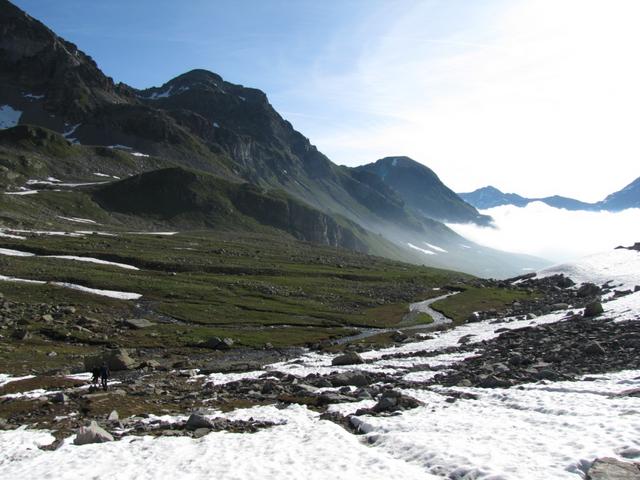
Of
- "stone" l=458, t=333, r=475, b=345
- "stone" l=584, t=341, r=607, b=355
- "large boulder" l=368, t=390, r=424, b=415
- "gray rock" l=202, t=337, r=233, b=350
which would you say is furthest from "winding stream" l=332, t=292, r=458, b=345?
"large boulder" l=368, t=390, r=424, b=415

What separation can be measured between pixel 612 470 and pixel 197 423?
63.3 feet

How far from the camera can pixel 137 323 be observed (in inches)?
2943

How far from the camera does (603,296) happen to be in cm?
8875

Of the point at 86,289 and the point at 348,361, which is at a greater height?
the point at 86,289

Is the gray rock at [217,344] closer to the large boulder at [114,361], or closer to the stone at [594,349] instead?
the large boulder at [114,361]

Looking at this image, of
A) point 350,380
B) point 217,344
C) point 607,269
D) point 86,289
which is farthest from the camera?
point 607,269

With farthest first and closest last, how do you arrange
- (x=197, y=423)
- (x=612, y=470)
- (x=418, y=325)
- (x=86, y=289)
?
(x=418, y=325) < (x=86, y=289) < (x=197, y=423) < (x=612, y=470)

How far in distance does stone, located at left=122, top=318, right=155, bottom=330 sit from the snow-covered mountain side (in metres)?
27.7

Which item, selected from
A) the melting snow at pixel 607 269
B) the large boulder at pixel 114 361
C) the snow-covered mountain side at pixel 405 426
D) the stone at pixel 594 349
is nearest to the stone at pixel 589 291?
the melting snow at pixel 607 269

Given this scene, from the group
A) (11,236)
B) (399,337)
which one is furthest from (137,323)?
(11,236)

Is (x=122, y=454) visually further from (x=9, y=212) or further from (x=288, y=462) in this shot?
(x=9, y=212)

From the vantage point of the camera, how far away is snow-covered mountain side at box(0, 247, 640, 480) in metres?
19.7

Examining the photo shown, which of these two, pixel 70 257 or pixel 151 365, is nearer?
pixel 151 365

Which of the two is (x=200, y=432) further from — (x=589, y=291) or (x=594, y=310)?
(x=589, y=291)
